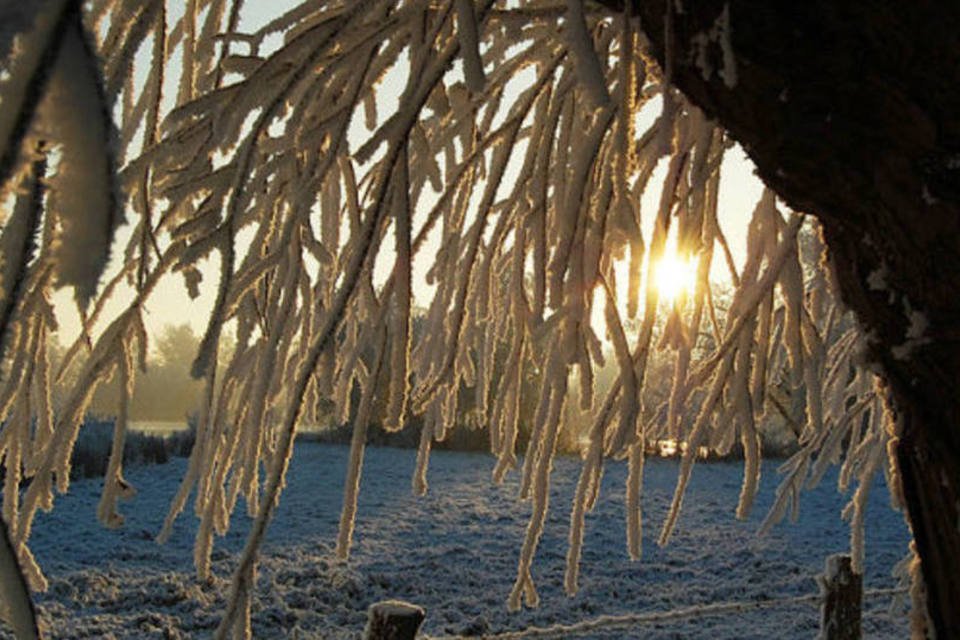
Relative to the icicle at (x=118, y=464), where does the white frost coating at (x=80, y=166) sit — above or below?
above

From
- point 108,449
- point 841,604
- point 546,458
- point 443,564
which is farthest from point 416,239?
point 108,449

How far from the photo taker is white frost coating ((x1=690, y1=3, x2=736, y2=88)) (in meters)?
0.87

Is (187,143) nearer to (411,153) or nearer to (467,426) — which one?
(411,153)

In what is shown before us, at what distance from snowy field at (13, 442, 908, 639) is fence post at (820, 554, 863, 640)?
184 centimetres

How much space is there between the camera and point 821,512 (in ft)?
34.5

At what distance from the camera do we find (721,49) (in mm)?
884

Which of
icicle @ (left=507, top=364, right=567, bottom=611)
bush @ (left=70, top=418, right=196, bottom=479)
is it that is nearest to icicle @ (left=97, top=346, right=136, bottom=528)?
icicle @ (left=507, top=364, right=567, bottom=611)

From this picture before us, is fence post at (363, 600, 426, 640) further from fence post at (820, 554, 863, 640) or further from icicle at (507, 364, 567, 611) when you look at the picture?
fence post at (820, 554, 863, 640)

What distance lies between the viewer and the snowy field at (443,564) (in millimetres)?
6293

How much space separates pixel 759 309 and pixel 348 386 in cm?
80

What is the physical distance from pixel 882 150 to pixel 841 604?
3032 millimetres

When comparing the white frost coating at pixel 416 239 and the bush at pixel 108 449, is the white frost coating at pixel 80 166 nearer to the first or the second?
the white frost coating at pixel 416 239

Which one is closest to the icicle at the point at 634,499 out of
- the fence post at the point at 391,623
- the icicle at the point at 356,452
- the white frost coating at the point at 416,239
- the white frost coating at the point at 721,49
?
the white frost coating at the point at 416,239

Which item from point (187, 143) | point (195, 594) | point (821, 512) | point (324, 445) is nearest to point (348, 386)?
point (187, 143)
